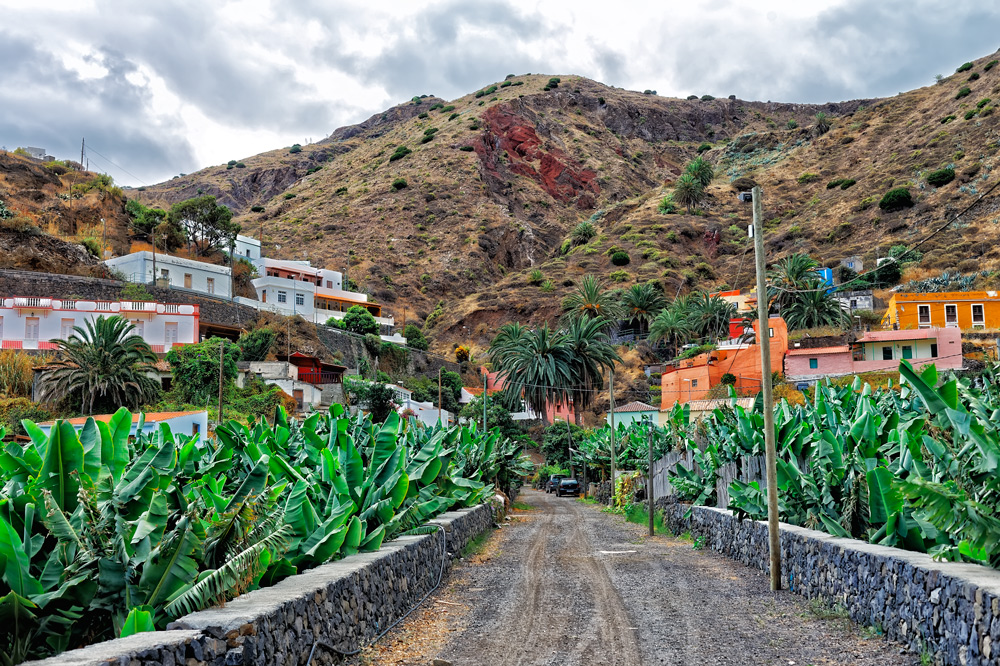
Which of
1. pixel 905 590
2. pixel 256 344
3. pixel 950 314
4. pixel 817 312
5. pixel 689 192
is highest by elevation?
pixel 689 192

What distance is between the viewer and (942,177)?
84938mm

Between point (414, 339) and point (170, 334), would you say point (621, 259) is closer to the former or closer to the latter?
point (414, 339)

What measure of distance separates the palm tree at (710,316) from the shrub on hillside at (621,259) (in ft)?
87.2

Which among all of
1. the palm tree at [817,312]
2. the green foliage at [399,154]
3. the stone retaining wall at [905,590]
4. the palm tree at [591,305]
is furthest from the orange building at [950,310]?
the green foliage at [399,154]

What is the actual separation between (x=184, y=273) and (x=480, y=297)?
135 feet

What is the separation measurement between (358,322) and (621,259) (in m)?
41.8

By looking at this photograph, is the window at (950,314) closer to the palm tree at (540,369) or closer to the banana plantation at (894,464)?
the palm tree at (540,369)

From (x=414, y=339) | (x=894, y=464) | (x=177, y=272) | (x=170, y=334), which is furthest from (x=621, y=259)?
(x=894, y=464)

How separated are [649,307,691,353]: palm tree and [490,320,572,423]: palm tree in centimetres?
1631

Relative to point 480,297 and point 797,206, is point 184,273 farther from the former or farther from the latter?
point 797,206

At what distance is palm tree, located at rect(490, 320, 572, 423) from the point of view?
5588 centimetres

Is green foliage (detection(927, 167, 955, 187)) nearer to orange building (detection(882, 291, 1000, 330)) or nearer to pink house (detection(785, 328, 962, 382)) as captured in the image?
orange building (detection(882, 291, 1000, 330))

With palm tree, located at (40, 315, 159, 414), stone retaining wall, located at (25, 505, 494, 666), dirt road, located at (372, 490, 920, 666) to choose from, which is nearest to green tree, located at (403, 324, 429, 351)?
palm tree, located at (40, 315, 159, 414)

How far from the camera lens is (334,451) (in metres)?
11.6
